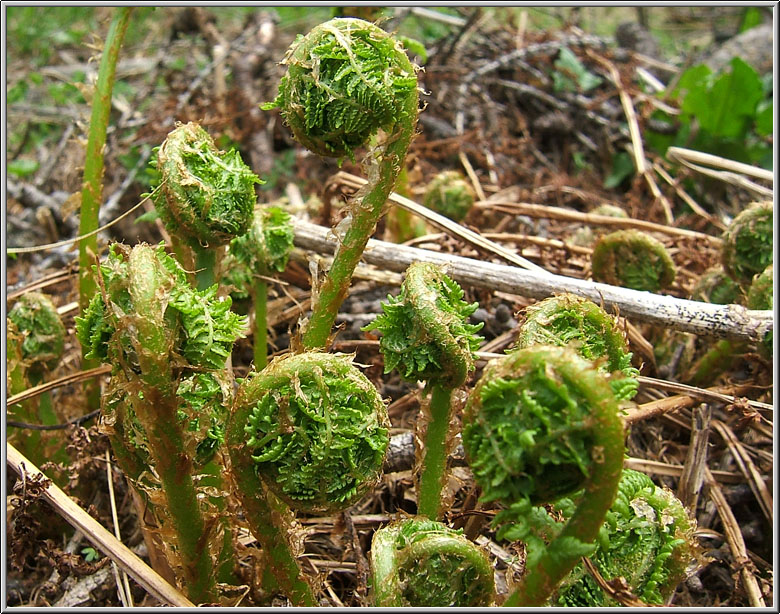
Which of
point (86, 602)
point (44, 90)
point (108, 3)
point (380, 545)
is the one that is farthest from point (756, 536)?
point (44, 90)

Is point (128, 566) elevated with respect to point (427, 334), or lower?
lower

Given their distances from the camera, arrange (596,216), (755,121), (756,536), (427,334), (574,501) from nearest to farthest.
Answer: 1. (574,501)
2. (427,334)
3. (756,536)
4. (596,216)
5. (755,121)

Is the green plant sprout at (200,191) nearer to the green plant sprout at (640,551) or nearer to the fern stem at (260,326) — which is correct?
the fern stem at (260,326)

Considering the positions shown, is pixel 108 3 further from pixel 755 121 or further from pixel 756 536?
pixel 755 121

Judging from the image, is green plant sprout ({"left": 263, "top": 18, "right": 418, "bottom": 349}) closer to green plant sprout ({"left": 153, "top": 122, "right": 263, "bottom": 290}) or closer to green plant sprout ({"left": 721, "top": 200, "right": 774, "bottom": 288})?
green plant sprout ({"left": 153, "top": 122, "right": 263, "bottom": 290})

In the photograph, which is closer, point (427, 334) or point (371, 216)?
point (427, 334)

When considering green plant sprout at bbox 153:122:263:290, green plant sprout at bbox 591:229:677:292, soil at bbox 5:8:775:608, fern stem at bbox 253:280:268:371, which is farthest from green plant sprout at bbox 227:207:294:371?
green plant sprout at bbox 591:229:677:292

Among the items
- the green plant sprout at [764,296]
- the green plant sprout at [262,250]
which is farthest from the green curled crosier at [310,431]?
the green plant sprout at [764,296]
